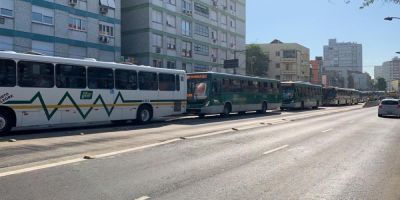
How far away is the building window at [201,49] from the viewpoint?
60.5 meters

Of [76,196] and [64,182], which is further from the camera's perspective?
[64,182]

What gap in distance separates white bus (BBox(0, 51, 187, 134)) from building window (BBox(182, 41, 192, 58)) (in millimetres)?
32127

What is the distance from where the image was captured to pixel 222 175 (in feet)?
29.8

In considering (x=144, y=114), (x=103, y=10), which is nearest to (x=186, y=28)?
(x=103, y=10)

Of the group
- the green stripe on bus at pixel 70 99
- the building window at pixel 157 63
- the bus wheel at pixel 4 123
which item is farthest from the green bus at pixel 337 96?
the bus wheel at pixel 4 123

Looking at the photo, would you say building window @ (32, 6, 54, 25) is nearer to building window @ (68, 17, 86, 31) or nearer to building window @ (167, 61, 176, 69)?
building window @ (68, 17, 86, 31)

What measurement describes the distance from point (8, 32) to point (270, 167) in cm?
3085

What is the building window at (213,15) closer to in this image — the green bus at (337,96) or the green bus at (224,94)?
the green bus at (337,96)

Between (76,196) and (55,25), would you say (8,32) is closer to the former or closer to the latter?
(55,25)

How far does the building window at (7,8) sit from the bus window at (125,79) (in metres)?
18.2

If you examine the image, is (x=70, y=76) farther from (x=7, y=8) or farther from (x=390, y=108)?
(x=390, y=108)

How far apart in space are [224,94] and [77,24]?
59.7 ft

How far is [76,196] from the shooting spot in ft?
23.1

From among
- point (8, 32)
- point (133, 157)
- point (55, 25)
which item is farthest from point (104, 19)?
point (133, 157)
